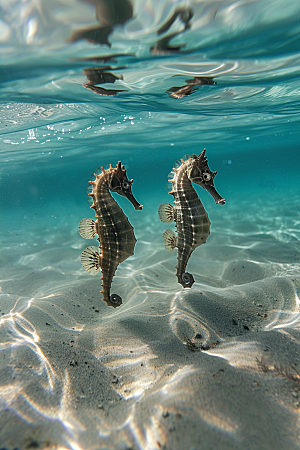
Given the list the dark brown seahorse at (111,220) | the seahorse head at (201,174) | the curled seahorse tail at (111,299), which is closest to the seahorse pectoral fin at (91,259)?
the dark brown seahorse at (111,220)

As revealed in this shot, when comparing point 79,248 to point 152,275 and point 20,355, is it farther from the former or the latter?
point 20,355

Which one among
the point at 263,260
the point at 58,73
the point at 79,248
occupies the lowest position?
the point at 79,248

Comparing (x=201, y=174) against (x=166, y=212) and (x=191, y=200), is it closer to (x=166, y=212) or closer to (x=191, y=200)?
(x=191, y=200)

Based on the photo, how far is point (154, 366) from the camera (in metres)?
2.86

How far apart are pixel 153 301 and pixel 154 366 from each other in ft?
6.37

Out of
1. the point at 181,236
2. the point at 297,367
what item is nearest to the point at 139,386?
the point at 297,367

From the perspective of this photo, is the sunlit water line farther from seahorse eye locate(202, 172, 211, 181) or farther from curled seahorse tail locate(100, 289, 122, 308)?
seahorse eye locate(202, 172, 211, 181)

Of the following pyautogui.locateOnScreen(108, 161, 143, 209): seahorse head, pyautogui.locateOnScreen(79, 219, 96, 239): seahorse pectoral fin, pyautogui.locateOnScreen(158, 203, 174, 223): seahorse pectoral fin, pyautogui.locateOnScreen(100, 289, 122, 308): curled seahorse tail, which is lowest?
pyautogui.locateOnScreen(100, 289, 122, 308): curled seahorse tail

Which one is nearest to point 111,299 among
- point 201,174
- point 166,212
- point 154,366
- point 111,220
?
point 154,366

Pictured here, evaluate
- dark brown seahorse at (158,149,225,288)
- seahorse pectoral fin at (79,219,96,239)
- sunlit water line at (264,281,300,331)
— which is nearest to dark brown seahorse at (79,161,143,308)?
seahorse pectoral fin at (79,219,96,239)

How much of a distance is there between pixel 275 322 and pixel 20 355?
140 inches

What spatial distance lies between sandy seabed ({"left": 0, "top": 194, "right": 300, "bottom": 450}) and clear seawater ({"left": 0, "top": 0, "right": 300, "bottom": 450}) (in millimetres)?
16

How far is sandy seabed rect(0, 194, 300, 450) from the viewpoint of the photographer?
1.80 metres

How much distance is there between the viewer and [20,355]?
287 centimetres
